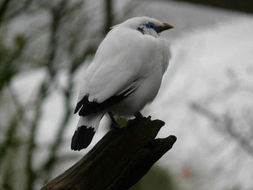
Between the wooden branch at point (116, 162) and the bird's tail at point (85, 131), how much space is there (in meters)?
0.06

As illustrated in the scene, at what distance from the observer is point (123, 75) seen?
9.49 feet

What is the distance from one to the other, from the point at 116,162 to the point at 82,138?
0.16 metres

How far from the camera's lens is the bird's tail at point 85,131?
2740 millimetres

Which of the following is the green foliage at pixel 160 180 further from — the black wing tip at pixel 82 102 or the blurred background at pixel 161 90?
the black wing tip at pixel 82 102

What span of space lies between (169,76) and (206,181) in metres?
1.18

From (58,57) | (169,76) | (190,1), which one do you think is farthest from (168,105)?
(190,1)

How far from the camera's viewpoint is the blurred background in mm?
5566

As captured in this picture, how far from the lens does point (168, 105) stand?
7.05 m

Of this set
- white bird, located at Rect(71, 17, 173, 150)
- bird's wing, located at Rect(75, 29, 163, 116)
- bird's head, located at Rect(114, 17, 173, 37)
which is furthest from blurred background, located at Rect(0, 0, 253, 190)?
bird's wing, located at Rect(75, 29, 163, 116)

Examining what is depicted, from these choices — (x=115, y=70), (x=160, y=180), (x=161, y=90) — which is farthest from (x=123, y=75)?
(x=160, y=180)

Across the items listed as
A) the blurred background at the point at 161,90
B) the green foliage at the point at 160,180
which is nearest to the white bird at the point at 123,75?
the blurred background at the point at 161,90

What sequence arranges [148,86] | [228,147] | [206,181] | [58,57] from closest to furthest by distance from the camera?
[148,86] < [58,57] < [206,181] < [228,147]

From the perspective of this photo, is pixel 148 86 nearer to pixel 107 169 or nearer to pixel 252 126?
pixel 107 169

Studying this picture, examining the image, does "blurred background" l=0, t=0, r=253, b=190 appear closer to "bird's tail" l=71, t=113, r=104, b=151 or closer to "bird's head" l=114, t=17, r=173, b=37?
"bird's head" l=114, t=17, r=173, b=37
